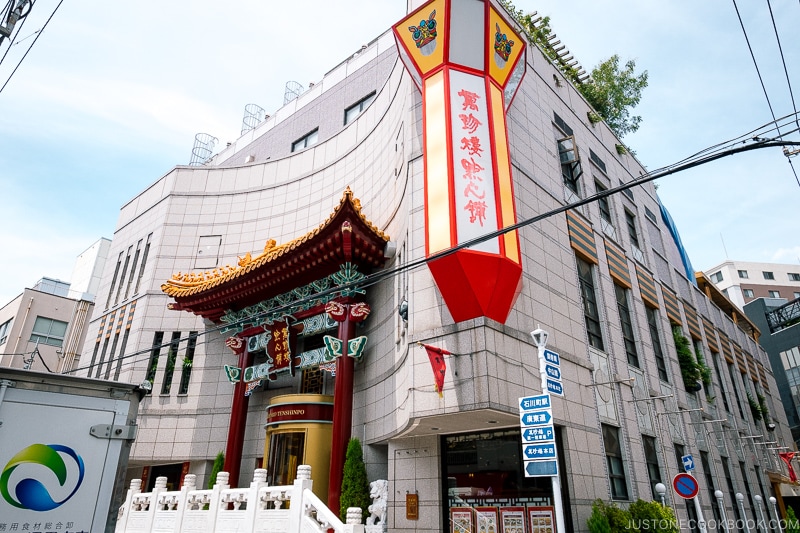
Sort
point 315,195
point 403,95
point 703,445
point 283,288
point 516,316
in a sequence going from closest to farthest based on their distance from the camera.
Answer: point 516,316 < point 403,95 < point 283,288 < point 703,445 < point 315,195

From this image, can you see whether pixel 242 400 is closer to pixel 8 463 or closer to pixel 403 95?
pixel 403 95

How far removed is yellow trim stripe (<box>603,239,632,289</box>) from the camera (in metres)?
18.0

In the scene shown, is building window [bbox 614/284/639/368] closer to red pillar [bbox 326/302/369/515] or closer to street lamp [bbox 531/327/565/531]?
red pillar [bbox 326/302/369/515]

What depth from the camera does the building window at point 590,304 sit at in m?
15.3

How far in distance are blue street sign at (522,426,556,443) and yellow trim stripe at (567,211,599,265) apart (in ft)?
30.7

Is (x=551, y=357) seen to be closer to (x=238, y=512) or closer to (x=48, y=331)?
(x=238, y=512)

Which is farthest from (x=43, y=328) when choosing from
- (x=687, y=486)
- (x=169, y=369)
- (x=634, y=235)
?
(x=687, y=486)

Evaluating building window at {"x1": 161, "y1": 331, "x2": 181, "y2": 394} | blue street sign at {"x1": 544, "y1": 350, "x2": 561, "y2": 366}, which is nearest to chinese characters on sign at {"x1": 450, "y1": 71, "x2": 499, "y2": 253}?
blue street sign at {"x1": 544, "y1": 350, "x2": 561, "y2": 366}

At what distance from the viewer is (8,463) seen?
514cm

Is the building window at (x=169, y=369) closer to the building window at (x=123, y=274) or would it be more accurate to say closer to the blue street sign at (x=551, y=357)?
the building window at (x=123, y=274)

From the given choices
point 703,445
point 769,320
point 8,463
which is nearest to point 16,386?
point 8,463

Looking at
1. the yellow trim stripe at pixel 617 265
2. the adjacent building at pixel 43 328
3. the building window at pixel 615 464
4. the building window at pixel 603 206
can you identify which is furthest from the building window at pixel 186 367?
the building window at pixel 603 206

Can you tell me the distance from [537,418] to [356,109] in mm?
20124

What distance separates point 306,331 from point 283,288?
1.80 m
